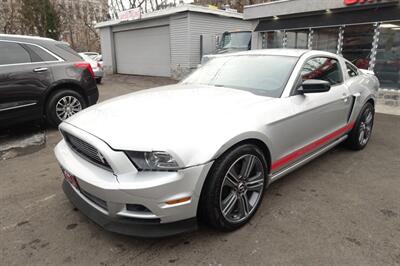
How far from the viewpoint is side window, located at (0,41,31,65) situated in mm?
4673

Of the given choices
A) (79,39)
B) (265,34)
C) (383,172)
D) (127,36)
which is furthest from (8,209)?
(79,39)

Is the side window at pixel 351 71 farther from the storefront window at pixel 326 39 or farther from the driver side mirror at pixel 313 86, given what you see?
the storefront window at pixel 326 39

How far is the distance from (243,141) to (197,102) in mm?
566

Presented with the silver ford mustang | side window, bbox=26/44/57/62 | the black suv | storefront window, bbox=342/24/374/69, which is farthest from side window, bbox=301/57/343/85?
storefront window, bbox=342/24/374/69

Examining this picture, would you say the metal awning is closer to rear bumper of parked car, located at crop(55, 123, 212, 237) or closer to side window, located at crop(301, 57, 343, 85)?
side window, located at crop(301, 57, 343, 85)

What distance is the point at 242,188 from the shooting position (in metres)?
2.45

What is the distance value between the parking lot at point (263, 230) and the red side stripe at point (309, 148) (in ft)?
1.35

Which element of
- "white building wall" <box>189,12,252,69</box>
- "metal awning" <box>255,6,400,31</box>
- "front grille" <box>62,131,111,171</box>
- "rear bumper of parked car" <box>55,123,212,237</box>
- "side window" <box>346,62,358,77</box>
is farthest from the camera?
"white building wall" <box>189,12,252,69</box>

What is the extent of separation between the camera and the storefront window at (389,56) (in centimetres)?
817

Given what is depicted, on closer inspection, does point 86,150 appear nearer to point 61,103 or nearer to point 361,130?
point 61,103

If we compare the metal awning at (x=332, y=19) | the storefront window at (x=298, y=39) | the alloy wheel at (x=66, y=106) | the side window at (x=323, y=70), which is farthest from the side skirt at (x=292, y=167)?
the storefront window at (x=298, y=39)

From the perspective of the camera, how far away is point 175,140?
79.0 inches

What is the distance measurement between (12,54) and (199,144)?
433 cm

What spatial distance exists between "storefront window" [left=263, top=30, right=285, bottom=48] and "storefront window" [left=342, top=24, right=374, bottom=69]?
2.28 m
